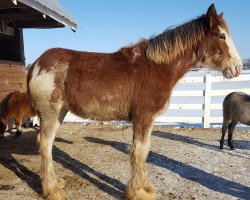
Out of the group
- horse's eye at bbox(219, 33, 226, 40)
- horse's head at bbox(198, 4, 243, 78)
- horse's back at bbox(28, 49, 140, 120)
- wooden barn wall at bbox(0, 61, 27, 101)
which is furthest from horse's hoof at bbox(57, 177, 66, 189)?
wooden barn wall at bbox(0, 61, 27, 101)

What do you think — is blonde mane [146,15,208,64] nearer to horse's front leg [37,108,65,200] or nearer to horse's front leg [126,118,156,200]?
horse's front leg [126,118,156,200]

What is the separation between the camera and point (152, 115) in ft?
14.6

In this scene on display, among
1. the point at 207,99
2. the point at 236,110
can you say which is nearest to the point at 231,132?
the point at 236,110

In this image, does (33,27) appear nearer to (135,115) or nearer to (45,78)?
(45,78)

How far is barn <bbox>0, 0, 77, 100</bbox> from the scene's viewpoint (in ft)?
26.8

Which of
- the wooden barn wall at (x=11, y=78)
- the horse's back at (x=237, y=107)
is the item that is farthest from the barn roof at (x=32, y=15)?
the horse's back at (x=237, y=107)

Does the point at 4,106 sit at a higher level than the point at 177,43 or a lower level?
lower

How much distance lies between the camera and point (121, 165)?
20.5 feet

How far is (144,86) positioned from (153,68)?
29 centimetres

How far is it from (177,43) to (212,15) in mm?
602

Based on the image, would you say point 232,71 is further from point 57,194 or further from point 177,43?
point 57,194

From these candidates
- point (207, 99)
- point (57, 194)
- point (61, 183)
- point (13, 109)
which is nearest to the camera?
point (57, 194)

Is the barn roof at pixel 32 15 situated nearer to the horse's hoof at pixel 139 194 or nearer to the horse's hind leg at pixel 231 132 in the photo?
the horse's hoof at pixel 139 194

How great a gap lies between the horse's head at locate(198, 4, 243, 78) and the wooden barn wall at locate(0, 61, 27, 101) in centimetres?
632
